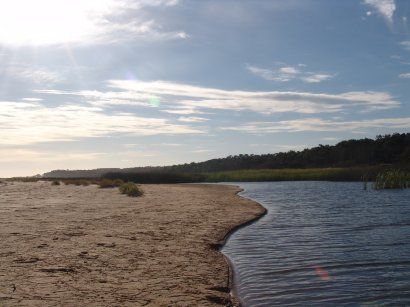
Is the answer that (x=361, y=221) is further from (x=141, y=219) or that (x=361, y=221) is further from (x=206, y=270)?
(x=206, y=270)

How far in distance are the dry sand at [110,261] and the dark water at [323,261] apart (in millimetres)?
875

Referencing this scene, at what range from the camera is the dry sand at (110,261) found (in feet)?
28.1

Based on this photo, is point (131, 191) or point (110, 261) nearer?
point (110, 261)

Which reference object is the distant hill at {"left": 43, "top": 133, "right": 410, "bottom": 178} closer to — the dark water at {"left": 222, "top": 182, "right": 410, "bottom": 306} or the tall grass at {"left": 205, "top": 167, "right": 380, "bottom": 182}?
the tall grass at {"left": 205, "top": 167, "right": 380, "bottom": 182}

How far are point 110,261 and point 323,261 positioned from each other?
5544mm

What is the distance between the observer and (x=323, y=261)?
12492mm

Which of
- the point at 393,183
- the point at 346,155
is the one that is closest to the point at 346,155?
the point at 346,155

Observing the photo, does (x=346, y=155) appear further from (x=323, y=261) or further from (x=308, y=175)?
(x=323, y=261)

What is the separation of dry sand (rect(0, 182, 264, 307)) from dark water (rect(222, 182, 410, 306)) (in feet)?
2.87

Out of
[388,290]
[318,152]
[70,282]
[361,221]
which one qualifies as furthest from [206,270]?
[318,152]

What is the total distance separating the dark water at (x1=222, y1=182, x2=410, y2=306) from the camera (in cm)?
933

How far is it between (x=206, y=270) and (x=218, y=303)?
100 inches

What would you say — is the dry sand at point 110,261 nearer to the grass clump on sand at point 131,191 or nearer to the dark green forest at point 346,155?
the grass clump on sand at point 131,191

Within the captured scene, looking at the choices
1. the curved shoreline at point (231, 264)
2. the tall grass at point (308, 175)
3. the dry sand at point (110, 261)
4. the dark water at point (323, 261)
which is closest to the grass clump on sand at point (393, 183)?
the tall grass at point (308, 175)
